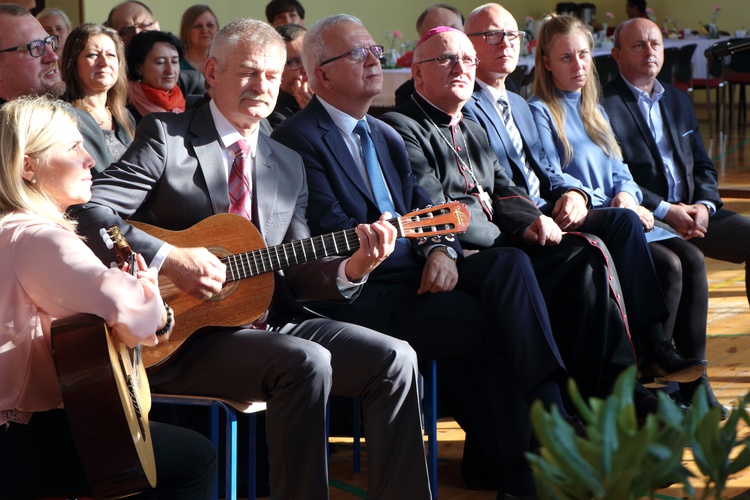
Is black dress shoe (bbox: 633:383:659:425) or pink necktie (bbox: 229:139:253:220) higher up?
pink necktie (bbox: 229:139:253:220)

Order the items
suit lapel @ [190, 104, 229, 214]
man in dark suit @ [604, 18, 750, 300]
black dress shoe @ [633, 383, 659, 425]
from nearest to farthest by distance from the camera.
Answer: suit lapel @ [190, 104, 229, 214] → black dress shoe @ [633, 383, 659, 425] → man in dark suit @ [604, 18, 750, 300]

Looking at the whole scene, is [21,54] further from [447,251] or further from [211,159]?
[447,251]

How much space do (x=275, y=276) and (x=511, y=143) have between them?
4.30 feet

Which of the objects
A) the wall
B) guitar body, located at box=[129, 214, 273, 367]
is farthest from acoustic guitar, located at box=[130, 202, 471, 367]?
the wall

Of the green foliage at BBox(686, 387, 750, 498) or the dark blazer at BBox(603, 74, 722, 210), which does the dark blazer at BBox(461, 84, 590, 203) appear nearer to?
the dark blazer at BBox(603, 74, 722, 210)

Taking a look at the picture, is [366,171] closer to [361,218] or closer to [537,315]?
[361,218]

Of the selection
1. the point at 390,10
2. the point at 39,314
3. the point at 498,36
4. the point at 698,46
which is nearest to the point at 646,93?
the point at 498,36

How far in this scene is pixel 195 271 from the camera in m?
2.30

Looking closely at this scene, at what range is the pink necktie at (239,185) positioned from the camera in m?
2.59

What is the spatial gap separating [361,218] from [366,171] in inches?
6.8

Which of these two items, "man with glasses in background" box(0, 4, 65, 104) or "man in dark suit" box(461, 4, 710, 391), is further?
"man in dark suit" box(461, 4, 710, 391)

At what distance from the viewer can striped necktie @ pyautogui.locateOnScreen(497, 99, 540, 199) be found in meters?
3.55

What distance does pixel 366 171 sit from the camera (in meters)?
2.94

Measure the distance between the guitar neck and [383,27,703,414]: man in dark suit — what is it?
726mm
